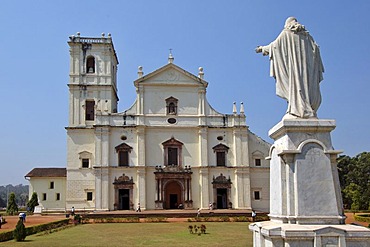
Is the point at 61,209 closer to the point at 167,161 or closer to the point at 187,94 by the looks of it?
the point at 167,161

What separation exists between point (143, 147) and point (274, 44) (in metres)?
31.5

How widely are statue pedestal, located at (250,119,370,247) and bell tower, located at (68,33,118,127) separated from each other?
33.0 meters

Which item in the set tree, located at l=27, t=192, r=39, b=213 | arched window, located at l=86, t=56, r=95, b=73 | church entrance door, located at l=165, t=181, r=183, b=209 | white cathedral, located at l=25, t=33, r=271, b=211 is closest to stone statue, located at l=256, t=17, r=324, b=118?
white cathedral, located at l=25, t=33, r=271, b=211

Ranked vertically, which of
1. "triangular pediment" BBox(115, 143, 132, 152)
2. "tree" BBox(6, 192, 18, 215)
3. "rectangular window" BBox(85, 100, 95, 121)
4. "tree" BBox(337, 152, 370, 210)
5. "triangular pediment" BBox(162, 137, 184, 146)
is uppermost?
"rectangular window" BBox(85, 100, 95, 121)

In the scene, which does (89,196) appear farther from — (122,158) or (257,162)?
(257,162)

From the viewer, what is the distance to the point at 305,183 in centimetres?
660

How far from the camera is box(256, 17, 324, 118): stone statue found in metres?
7.01

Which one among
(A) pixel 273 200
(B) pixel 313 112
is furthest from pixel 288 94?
(A) pixel 273 200

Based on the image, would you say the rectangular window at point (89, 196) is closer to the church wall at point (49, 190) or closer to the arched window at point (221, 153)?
the church wall at point (49, 190)

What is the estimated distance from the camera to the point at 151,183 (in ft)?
125

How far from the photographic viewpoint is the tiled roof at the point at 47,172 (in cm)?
4316

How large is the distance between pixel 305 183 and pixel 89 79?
35.3m

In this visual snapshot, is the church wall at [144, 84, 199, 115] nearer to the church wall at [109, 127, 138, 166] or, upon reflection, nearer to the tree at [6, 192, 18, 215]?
the church wall at [109, 127, 138, 166]

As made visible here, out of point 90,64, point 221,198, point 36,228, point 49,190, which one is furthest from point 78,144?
point 36,228
